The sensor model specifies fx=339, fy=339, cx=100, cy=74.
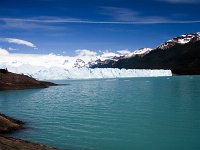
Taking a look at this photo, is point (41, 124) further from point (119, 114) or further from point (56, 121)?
point (119, 114)

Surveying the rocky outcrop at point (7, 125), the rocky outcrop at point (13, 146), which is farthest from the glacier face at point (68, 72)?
the rocky outcrop at point (13, 146)

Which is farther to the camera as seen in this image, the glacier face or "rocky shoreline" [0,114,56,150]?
the glacier face

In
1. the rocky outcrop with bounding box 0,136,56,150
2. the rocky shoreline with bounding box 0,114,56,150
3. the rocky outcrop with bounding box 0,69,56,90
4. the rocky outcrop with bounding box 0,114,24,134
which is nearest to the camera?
the rocky outcrop with bounding box 0,136,56,150

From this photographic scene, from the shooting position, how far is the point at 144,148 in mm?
15633

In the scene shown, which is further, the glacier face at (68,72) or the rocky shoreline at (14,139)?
the glacier face at (68,72)

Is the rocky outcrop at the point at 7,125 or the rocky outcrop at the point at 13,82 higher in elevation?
the rocky outcrop at the point at 13,82

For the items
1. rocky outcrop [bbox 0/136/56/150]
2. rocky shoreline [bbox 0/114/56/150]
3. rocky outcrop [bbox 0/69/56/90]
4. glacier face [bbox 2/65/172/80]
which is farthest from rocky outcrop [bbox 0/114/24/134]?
glacier face [bbox 2/65/172/80]

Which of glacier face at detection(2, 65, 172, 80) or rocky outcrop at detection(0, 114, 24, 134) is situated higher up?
glacier face at detection(2, 65, 172, 80)

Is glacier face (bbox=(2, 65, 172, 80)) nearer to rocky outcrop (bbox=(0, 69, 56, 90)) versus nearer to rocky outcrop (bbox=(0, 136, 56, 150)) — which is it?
rocky outcrop (bbox=(0, 69, 56, 90))

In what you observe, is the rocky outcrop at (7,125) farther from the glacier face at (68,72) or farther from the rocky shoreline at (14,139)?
the glacier face at (68,72)

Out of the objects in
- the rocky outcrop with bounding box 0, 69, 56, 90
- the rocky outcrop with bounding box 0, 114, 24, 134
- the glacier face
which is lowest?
the rocky outcrop with bounding box 0, 114, 24, 134

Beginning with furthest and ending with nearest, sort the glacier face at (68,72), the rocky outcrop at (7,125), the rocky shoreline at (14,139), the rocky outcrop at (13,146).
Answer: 1. the glacier face at (68,72)
2. the rocky outcrop at (7,125)
3. the rocky shoreline at (14,139)
4. the rocky outcrop at (13,146)

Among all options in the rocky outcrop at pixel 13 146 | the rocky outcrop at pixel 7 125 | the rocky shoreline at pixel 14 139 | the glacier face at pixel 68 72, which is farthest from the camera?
the glacier face at pixel 68 72

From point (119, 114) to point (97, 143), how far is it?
32.1 ft
